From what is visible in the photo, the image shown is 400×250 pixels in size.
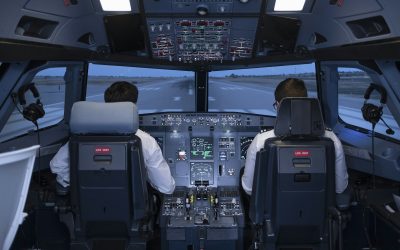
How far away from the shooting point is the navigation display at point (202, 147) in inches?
150

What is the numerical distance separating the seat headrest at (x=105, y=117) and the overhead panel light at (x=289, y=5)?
4.40ft

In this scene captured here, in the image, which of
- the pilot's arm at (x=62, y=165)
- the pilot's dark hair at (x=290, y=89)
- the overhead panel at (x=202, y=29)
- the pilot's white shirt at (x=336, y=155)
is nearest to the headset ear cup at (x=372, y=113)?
the pilot's white shirt at (x=336, y=155)

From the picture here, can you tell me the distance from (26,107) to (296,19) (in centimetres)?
215

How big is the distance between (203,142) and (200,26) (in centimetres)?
98

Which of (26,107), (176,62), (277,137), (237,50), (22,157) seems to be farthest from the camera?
(176,62)

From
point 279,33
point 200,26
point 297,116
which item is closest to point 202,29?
point 200,26

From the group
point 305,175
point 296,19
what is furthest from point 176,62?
point 305,175

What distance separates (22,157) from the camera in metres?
1.41

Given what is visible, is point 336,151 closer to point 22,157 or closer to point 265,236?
point 265,236

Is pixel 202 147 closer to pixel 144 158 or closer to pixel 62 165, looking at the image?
pixel 144 158

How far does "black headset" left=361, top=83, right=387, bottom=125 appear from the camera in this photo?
325cm

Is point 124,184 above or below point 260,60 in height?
below

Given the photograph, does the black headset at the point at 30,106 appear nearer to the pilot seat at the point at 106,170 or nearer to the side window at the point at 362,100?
the pilot seat at the point at 106,170

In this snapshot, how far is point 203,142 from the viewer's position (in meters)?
3.82
